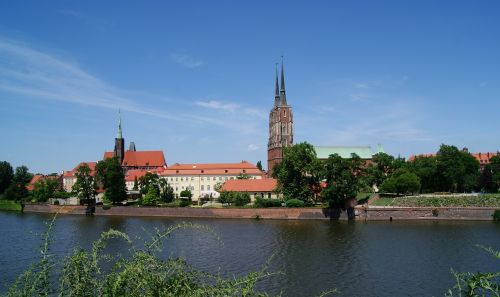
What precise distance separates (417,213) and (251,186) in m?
27.2

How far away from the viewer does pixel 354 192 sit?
55594 millimetres

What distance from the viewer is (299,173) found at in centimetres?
6166

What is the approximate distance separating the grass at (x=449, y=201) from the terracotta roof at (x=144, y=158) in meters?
63.5

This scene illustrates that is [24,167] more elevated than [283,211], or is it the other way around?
[24,167]

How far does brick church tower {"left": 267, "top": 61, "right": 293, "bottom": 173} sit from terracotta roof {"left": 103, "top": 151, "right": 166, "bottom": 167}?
28067mm

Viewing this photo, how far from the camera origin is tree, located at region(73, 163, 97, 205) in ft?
223

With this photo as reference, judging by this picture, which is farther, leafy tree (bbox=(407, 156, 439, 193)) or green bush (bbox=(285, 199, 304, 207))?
leafy tree (bbox=(407, 156, 439, 193))

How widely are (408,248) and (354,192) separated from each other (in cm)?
2107

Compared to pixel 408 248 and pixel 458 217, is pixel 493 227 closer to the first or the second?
pixel 458 217

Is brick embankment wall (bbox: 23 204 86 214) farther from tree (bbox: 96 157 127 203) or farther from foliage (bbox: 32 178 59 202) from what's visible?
tree (bbox: 96 157 127 203)

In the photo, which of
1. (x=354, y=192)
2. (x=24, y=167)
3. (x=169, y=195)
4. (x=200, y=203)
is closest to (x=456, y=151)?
(x=354, y=192)

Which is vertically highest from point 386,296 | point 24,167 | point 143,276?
point 24,167

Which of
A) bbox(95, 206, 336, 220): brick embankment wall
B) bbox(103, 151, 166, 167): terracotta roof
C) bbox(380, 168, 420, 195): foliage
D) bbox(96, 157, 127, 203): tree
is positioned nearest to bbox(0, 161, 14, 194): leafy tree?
bbox(103, 151, 166, 167): terracotta roof

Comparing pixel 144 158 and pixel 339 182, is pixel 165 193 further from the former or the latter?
pixel 144 158
